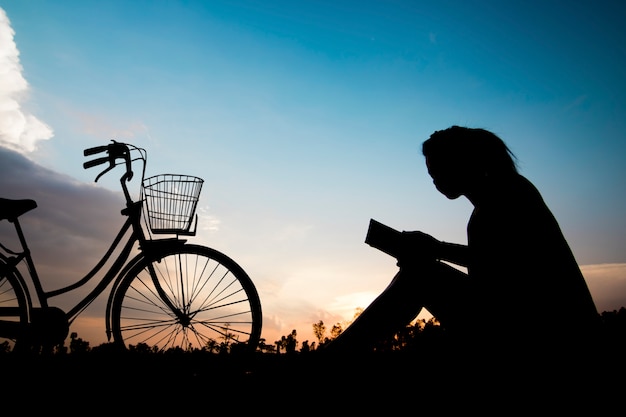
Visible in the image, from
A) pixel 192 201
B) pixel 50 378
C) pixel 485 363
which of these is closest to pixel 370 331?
pixel 485 363

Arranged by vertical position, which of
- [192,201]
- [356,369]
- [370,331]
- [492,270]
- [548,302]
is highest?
[192,201]

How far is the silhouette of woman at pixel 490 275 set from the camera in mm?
1611

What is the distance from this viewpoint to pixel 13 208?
12.0 feet

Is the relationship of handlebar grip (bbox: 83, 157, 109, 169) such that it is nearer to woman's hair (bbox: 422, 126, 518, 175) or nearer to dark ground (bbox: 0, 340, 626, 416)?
dark ground (bbox: 0, 340, 626, 416)

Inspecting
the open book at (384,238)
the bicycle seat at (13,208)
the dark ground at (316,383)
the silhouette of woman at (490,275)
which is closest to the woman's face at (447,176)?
the silhouette of woman at (490,275)

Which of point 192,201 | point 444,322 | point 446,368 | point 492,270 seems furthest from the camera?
point 192,201

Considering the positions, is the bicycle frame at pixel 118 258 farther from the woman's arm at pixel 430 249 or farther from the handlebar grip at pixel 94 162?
the woman's arm at pixel 430 249

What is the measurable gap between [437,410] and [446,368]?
0.65m

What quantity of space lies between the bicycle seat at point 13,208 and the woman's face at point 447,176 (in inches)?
168

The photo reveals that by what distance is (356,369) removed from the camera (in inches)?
78.5

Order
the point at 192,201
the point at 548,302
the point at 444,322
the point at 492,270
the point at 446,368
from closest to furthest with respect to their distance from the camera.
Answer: the point at 548,302 < the point at 492,270 < the point at 444,322 < the point at 446,368 < the point at 192,201

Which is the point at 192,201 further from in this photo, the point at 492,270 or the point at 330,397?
the point at 492,270

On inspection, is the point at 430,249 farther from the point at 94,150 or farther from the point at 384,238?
the point at 94,150

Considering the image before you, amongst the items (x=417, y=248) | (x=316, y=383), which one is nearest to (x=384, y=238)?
(x=417, y=248)
